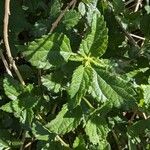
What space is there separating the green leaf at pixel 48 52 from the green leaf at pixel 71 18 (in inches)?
6.2

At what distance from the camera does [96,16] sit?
1.13m

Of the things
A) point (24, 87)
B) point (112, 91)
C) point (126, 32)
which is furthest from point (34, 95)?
point (126, 32)

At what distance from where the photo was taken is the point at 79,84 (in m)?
1.12

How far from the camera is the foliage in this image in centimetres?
115

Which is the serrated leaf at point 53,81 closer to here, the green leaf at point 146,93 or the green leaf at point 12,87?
the green leaf at point 12,87

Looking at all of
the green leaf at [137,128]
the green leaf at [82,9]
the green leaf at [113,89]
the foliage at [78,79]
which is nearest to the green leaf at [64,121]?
the foliage at [78,79]

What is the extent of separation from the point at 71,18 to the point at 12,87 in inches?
11.5

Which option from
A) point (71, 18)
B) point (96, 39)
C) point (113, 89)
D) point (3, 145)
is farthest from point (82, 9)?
point (3, 145)

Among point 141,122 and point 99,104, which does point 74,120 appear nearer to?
point 99,104

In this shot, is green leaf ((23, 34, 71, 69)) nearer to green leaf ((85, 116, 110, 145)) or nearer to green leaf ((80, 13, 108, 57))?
green leaf ((80, 13, 108, 57))

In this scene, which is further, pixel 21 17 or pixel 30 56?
pixel 21 17

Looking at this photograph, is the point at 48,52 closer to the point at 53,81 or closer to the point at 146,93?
the point at 53,81

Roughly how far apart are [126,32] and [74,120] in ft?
1.29

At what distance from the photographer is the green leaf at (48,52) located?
1.16m
